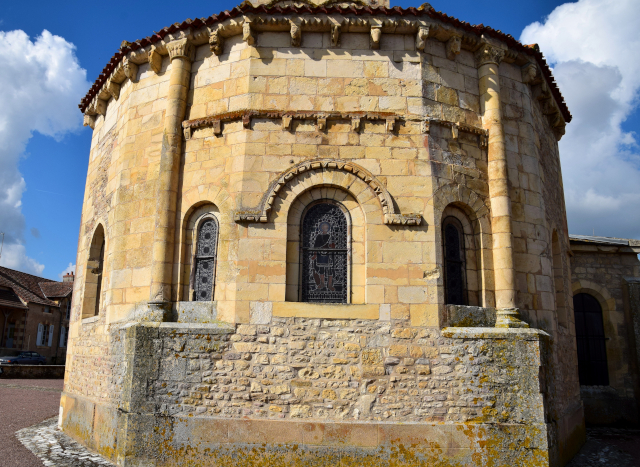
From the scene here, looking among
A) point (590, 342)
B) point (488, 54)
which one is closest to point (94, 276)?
point (488, 54)

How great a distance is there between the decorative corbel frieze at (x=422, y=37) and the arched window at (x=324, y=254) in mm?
3147

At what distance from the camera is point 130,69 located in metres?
9.79

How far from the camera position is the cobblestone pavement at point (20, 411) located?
8.20m

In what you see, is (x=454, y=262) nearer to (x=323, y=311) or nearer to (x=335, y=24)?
(x=323, y=311)

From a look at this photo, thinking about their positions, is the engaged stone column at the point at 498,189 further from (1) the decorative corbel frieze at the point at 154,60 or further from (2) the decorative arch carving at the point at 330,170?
(1) the decorative corbel frieze at the point at 154,60

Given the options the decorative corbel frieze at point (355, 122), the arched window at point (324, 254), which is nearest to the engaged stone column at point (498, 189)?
the decorative corbel frieze at point (355, 122)

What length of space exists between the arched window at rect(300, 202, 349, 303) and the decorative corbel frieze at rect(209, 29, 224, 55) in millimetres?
3323

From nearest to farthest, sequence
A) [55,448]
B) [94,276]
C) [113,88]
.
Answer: [55,448] < [113,88] < [94,276]

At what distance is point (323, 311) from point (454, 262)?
98.5 inches

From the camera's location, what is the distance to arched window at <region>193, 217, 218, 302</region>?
840cm

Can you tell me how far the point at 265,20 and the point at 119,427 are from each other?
6.99 metres

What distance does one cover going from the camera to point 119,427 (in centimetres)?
761

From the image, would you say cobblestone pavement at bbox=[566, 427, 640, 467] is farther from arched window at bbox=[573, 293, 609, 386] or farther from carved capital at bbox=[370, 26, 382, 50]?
carved capital at bbox=[370, 26, 382, 50]

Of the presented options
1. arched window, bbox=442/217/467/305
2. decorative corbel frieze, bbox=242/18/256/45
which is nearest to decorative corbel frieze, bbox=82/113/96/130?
decorative corbel frieze, bbox=242/18/256/45
